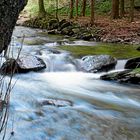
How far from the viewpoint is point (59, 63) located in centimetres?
1427

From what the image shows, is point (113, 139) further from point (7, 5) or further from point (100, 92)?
point (7, 5)

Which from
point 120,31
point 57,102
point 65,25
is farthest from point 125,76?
point 65,25

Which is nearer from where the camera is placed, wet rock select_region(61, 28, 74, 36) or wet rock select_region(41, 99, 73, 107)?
Result: wet rock select_region(41, 99, 73, 107)

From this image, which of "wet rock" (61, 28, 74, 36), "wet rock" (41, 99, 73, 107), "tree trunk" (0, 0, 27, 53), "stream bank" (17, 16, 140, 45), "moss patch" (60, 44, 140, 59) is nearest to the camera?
"tree trunk" (0, 0, 27, 53)

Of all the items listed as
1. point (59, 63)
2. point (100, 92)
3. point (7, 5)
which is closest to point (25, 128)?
point (100, 92)

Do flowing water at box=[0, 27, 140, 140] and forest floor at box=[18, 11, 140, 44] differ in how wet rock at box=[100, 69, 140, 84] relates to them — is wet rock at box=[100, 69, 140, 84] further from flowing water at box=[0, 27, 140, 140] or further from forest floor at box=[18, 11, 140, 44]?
forest floor at box=[18, 11, 140, 44]

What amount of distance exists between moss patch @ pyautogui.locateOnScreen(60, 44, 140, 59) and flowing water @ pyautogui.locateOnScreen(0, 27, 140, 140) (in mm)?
1485

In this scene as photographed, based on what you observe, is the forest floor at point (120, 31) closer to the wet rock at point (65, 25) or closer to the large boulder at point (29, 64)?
the wet rock at point (65, 25)

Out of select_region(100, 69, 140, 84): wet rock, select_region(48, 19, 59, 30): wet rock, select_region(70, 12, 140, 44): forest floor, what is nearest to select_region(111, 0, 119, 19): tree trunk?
select_region(70, 12, 140, 44): forest floor

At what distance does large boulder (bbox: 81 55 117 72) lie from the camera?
1330 centimetres

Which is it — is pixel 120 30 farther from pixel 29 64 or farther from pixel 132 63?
pixel 29 64

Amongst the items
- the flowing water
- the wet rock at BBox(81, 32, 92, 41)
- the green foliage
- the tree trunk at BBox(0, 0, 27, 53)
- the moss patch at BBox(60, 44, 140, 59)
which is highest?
the tree trunk at BBox(0, 0, 27, 53)

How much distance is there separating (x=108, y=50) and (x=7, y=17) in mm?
14272

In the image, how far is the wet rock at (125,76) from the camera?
1177 centimetres
